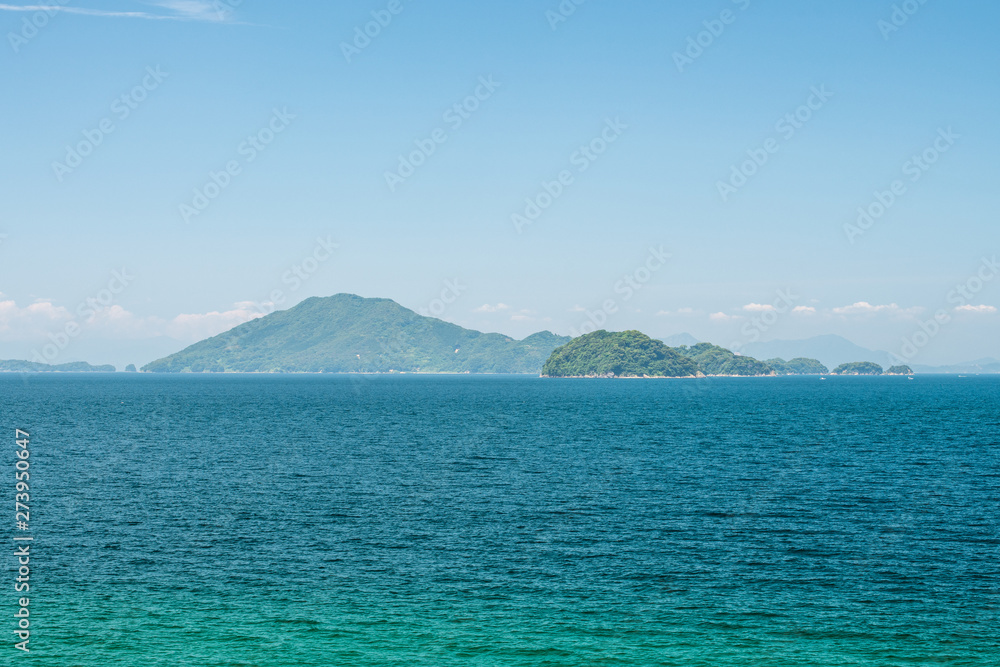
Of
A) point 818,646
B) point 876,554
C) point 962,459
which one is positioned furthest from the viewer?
point 962,459

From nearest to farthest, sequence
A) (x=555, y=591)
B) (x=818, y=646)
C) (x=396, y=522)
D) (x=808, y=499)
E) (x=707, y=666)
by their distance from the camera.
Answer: (x=707, y=666)
(x=818, y=646)
(x=555, y=591)
(x=396, y=522)
(x=808, y=499)

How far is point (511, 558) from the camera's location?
1714 inches

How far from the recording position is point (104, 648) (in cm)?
3019

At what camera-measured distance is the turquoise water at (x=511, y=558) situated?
3125cm

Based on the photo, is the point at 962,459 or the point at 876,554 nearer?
the point at 876,554

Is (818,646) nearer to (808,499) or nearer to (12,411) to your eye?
(808,499)

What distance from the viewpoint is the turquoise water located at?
1230 inches

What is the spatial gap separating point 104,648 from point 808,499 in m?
49.8

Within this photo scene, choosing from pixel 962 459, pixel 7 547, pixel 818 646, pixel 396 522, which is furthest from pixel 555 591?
pixel 962 459

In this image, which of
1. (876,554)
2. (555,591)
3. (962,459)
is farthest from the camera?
(962,459)

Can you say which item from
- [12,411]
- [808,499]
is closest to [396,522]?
[808,499]

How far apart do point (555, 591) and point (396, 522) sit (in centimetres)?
1772

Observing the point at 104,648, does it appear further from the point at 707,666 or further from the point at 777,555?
the point at 777,555

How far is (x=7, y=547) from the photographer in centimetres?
4478
